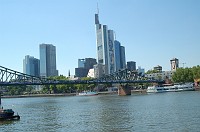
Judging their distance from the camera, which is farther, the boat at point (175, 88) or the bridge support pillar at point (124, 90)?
A: the bridge support pillar at point (124, 90)

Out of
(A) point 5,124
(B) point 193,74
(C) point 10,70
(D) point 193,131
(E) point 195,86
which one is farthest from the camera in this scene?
(B) point 193,74

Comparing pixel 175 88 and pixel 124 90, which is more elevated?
pixel 175 88

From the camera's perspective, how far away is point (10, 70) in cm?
14025

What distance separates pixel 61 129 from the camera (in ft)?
140

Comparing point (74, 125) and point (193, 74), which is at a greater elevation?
point (193, 74)

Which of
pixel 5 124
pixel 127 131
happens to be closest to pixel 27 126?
pixel 5 124

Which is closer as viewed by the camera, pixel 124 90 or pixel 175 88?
pixel 124 90

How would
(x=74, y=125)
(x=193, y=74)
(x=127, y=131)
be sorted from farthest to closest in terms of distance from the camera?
(x=193, y=74), (x=74, y=125), (x=127, y=131)

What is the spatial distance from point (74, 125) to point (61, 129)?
10.3 feet

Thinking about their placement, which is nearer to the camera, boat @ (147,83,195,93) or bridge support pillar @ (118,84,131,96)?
boat @ (147,83,195,93)

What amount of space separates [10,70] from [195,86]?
77.0m

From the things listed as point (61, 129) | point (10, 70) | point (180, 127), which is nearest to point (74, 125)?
point (61, 129)

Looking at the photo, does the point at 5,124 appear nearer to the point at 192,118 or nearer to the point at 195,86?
the point at 192,118

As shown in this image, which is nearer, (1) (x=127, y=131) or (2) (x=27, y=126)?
(1) (x=127, y=131)
